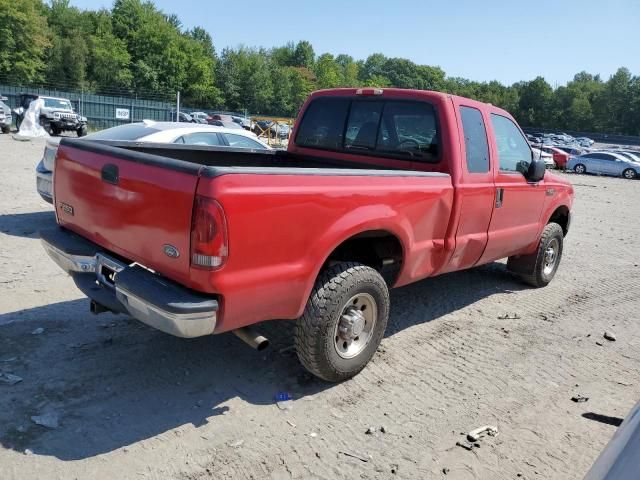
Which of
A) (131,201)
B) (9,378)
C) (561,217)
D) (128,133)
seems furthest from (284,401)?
(128,133)

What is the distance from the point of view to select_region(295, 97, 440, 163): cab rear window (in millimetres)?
4766

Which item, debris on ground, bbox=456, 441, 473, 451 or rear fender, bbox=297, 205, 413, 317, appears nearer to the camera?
debris on ground, bbox=456, 441, 473, 451

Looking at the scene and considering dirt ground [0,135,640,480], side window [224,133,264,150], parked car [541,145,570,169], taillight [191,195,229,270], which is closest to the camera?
taillight [191,195,229,270]

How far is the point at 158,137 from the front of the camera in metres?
7.38

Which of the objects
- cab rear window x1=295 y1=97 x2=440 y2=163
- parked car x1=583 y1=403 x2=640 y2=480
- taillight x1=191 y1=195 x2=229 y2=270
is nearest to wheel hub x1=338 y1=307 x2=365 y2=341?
taillight x1=191 y1=195 x2=229 y2=270

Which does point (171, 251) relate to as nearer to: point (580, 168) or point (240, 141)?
point (240, 141)

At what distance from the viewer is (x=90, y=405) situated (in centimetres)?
346

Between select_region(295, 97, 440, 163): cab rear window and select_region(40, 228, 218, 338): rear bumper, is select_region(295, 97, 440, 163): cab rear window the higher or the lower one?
the higher one

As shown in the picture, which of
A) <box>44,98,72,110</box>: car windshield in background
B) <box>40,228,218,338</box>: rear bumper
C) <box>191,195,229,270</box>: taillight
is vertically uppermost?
<box>44,98,72,110</box>: car windshield in background

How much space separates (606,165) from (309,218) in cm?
3499

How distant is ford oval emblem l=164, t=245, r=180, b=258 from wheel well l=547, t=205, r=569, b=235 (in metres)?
5.28

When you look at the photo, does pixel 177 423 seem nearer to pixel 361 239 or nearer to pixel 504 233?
pixel 361 239

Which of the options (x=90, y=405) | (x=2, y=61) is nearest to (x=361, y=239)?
(x=90, y=405)

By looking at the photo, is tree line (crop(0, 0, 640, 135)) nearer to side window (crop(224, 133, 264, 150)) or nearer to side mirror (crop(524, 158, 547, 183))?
side window (crop(224, 133, 264, 150))
